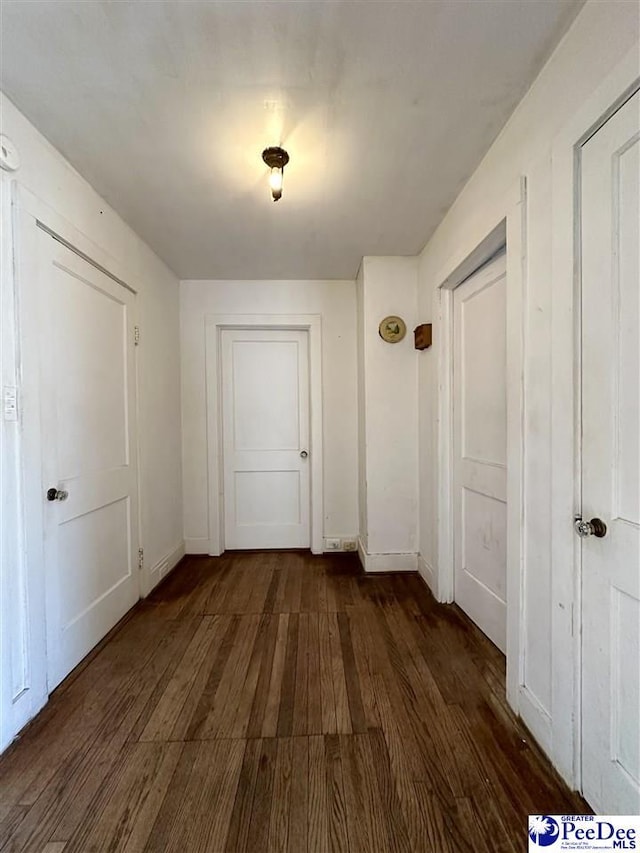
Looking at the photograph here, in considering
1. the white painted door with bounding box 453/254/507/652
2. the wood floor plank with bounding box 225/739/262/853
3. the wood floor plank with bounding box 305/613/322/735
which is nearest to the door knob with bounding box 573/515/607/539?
the white painted door with bounding box 453/254/507/652

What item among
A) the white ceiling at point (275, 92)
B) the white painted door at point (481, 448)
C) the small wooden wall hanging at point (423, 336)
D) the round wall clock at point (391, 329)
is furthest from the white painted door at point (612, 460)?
the round wall clock at point (391, 329)

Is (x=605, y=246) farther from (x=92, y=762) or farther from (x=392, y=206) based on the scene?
(x=92, y=762)

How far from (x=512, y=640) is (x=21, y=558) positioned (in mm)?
1952

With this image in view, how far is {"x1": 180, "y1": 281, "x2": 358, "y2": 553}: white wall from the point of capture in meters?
3.14

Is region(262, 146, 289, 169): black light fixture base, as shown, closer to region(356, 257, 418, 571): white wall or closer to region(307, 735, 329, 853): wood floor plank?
region(356, 257, 418, 571): white wall

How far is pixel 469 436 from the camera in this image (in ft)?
6.91

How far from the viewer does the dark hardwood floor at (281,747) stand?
1.04m

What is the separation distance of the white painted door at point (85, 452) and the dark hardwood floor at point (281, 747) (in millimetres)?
236

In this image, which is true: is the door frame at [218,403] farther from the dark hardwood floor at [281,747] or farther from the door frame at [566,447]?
the door frame at [566,447]

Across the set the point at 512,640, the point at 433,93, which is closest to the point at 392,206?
the point at 433,93

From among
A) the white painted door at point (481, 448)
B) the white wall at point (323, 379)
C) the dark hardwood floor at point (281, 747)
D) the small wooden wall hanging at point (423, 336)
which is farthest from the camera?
the white wall at point (323, 379)

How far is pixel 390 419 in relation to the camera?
108 inches

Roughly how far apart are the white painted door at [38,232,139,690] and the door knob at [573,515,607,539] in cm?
199

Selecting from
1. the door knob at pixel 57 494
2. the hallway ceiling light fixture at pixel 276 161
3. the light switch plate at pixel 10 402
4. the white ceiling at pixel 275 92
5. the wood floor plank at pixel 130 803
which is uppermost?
the white ceiling at pixel 275 92
